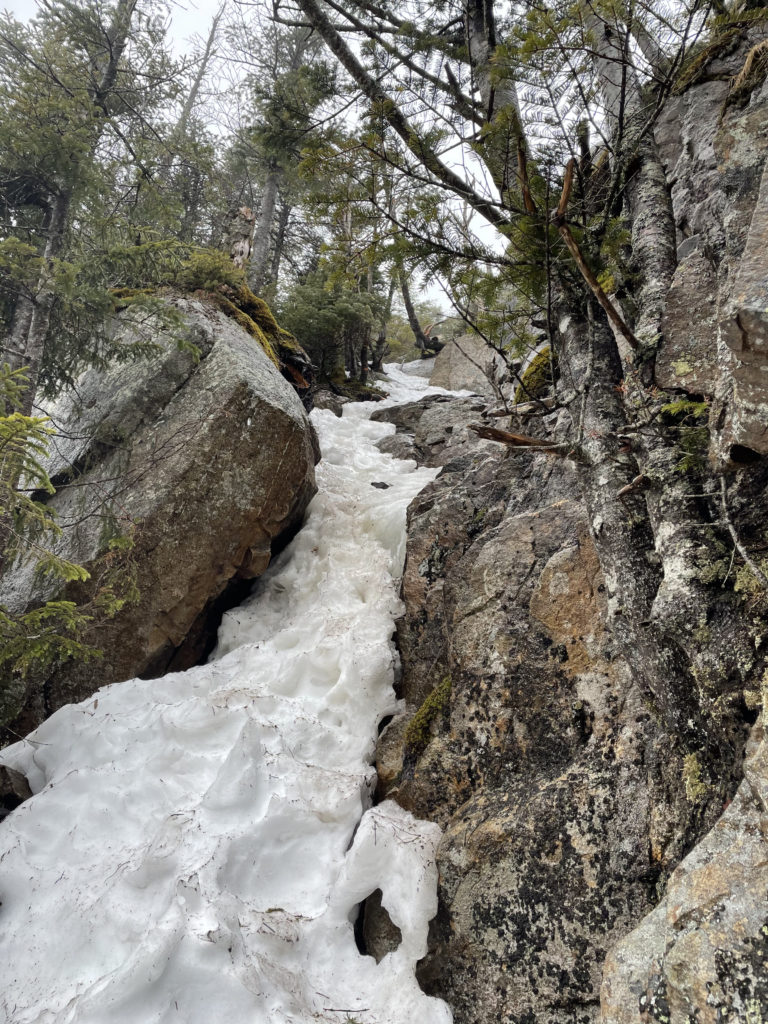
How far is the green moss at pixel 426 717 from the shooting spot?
4375 millimetres

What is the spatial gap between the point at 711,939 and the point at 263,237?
15.5 metres

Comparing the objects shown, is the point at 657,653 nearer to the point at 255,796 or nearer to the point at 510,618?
the point at 510,618

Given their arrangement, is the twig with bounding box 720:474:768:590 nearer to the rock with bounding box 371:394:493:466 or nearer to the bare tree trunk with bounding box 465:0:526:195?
the bare tree trunk with bounding box 465:0:526:195

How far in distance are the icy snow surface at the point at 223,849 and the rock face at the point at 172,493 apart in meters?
0.60

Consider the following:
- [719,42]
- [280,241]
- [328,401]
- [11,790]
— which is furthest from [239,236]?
[11,790]

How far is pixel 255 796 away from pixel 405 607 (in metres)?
2.33

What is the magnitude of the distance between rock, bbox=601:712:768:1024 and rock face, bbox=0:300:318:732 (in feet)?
15.7

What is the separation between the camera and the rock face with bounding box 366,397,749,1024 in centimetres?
296

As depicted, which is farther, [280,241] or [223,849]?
[280,241]

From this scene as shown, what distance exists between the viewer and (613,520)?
10.6 feet

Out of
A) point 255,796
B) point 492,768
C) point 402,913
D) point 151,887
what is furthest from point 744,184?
point 151,887

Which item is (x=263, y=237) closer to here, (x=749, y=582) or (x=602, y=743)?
(x=602, y=743)

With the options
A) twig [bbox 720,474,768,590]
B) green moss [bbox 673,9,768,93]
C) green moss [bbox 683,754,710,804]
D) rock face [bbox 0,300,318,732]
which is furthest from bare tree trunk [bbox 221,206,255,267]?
green moss [bbox 683,754,710,804]

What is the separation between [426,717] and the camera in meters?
4.47
